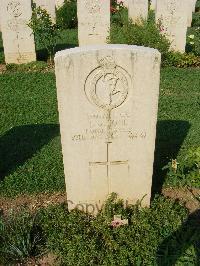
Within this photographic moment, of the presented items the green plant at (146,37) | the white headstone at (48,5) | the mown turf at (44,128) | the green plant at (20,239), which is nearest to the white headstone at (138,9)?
the green plant at (146,37)

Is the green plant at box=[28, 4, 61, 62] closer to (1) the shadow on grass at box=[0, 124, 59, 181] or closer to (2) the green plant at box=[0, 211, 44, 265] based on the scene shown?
(1) the shadow on grass at box=[0, 124, 59, 181]

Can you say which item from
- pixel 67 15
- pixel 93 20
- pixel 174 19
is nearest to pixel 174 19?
pixel 174 19

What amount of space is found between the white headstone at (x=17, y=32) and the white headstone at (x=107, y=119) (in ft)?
23.2

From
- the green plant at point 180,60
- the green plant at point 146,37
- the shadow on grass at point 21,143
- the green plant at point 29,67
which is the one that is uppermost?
the green plant at point 146,37

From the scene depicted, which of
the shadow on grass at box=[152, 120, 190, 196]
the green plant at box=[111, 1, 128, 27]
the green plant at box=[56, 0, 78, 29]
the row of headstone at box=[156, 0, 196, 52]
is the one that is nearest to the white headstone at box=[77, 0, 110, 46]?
the row of headstone at box=[156, 0, 196, 52]

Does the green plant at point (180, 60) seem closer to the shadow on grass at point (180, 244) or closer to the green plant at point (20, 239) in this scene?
the shadow on grass at point (180, 244)

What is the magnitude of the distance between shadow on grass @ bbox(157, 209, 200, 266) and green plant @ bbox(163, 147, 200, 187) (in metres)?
0.63

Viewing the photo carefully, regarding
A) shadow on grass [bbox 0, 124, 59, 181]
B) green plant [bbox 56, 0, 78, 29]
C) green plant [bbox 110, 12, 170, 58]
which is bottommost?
shadow on grass [bbox 0, 124, 59, 181]

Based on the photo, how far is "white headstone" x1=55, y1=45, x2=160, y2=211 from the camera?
11.8 feet

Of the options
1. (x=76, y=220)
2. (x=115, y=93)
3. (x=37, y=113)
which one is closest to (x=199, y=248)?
(x=76, y=220)

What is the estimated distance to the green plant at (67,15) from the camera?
15.3 metres

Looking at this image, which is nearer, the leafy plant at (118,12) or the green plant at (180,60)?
the green plant at (180,60)

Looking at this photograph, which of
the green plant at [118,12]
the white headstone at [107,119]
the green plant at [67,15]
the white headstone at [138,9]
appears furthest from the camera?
the green plant at [118,12]

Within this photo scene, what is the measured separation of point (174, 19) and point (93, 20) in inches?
92.2
